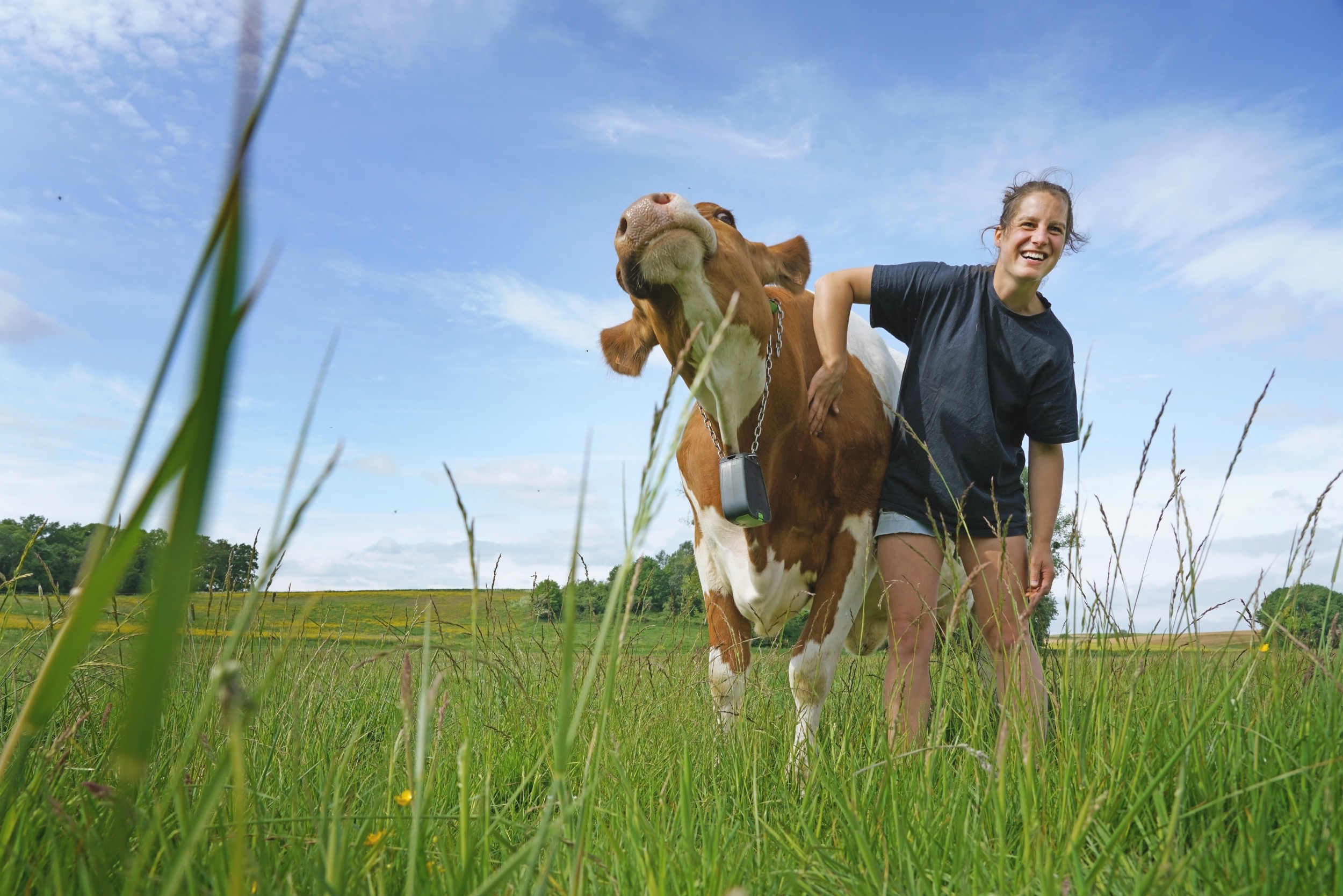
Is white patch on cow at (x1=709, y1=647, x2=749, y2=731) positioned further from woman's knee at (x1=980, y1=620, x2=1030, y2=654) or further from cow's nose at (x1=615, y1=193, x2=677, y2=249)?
cow's nose at (x1=615, y1=193, x2=677, y2=249)

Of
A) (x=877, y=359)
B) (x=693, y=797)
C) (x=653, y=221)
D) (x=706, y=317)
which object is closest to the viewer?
(x=693, y=797)

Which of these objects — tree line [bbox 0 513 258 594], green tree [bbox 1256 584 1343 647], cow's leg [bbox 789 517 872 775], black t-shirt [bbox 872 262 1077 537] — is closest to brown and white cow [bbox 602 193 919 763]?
cow's leg [bbox 789 517 872 775]

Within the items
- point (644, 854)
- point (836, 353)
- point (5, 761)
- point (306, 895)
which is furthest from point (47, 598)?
point (836, 353)

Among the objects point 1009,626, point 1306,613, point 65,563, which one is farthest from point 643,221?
point 65,563

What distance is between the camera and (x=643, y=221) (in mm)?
3041

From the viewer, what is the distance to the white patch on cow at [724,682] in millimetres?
3721

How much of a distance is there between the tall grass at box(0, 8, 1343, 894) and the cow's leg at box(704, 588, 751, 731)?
21 cm

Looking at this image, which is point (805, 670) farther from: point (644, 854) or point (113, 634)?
point (113, 634)

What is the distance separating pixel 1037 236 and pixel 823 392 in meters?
1.08

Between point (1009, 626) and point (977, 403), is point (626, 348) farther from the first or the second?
point (1009, 626)

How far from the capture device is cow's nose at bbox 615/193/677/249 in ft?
9.95

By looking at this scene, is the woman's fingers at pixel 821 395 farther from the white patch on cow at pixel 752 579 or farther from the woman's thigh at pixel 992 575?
the woman's thigh at pixel 992 575

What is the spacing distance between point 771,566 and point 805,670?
1.49 feet

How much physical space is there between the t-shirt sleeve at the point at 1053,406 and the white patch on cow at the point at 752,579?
1.16 meters
